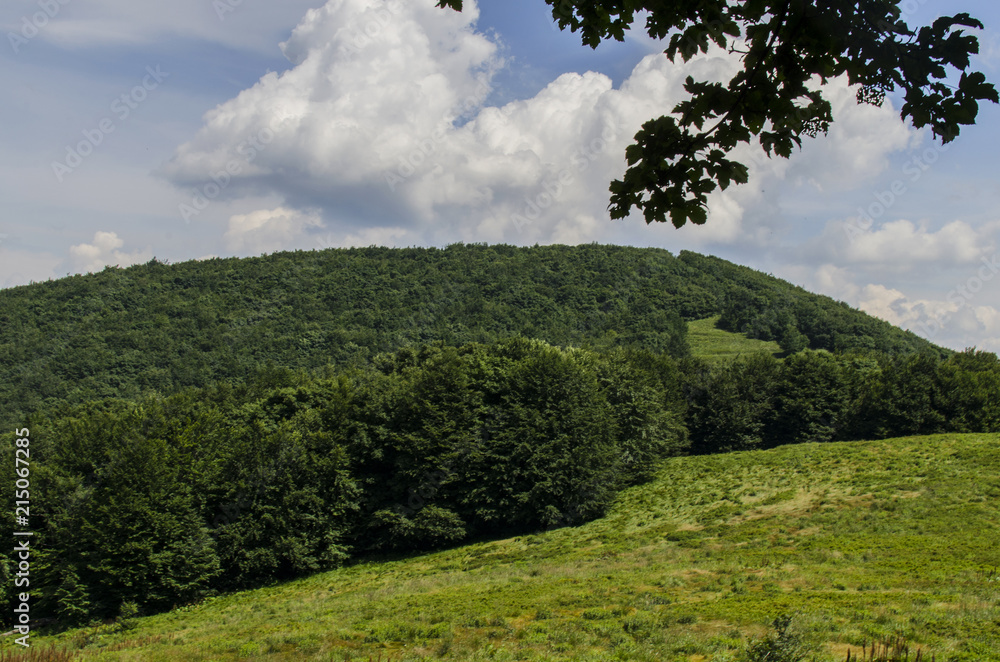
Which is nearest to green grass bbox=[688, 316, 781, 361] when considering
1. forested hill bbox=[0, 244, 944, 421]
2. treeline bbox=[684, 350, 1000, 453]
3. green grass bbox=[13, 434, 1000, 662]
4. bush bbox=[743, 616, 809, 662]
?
forested hill bbox=[0, 244, 944, 421]

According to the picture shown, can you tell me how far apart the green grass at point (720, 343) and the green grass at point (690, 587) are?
10269 cm

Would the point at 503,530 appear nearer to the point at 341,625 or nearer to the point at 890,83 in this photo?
the point at 341,625

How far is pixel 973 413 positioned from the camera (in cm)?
5722

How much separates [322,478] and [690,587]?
99.8 feet

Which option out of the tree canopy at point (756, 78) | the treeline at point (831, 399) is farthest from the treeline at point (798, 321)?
the tree canopy at point (756, 78)

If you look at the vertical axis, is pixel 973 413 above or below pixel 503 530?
above

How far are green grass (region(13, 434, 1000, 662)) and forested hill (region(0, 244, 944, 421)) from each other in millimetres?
92129

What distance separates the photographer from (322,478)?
138ft

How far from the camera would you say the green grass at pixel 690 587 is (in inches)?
490

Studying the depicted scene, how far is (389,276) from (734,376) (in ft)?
420

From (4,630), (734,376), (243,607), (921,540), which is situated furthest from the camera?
(734,376)

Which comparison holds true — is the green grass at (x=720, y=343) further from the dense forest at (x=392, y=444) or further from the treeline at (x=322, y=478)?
the treeline at (x=322, y=478)

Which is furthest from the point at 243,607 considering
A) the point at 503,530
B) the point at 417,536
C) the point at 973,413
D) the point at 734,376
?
the point at 973,413

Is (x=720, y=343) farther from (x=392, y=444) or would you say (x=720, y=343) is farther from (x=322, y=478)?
(x=322, y=478)
